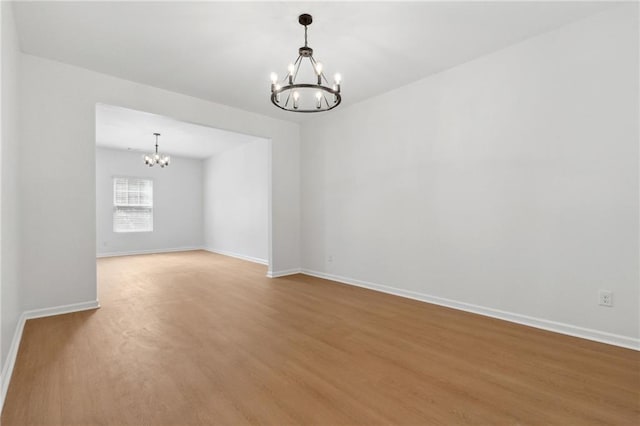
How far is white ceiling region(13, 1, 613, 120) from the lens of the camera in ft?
8.70

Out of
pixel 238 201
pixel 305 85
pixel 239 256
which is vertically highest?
pixel 305 85

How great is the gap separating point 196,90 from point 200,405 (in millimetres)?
4003

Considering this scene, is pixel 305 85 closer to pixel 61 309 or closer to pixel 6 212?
pixel 6 212

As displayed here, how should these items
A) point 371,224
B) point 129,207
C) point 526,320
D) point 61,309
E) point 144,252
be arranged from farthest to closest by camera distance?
1. point 144,252
2. point 129,207
3. point 371,224
4. point 61,309
5. point 526,320

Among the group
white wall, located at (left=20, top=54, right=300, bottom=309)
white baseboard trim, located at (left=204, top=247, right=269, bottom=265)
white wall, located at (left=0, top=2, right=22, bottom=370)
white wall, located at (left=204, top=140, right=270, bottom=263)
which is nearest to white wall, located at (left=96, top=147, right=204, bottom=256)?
white wall, located at (left=204, top=140, right=270, bottom=263)

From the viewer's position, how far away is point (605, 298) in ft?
8.85

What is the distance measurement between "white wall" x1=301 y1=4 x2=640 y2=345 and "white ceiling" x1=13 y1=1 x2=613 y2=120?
0.37m

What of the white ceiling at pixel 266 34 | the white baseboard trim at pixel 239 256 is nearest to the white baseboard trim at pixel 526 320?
the white ceiling at pixel 266 34

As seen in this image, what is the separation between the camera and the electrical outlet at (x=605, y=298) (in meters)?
2.67

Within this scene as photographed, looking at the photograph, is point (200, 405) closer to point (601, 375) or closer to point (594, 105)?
point (601, 375)

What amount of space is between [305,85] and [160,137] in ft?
18.5

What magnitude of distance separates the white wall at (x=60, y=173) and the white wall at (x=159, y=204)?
209 inches

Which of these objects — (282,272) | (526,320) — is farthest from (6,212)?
A: (526,320)

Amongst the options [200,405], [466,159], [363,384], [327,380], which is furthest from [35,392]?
[466,159]
